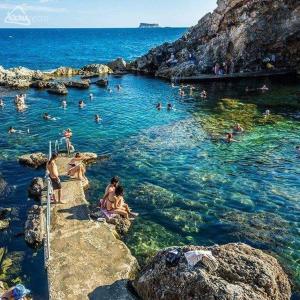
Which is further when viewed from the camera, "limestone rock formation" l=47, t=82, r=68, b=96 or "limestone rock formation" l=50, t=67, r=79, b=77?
"limestone rock formation" l=50, t=67, r=79, b=77

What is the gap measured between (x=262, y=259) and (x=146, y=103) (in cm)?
4070

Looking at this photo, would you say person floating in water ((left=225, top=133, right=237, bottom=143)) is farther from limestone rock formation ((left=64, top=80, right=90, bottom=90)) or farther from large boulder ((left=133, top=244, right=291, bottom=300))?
limestone rock formation ((left=64, top=80, right=90, bottom=90))

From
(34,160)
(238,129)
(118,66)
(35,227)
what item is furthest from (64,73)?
(35,227)

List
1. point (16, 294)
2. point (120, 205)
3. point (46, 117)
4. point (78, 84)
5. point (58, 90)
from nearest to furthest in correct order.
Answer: point (16, 294) → point (120, 205) → point (46, 117) → point (58, 90) → point (78, 84)

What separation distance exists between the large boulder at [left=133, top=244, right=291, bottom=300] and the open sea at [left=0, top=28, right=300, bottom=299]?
4.01 m

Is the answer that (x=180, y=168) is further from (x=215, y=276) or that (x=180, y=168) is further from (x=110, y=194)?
(x=215, y=276)

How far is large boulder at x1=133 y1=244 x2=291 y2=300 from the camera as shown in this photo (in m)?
12.3

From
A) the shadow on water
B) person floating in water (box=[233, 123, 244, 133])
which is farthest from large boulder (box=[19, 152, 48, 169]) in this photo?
person floating in water (box=[233, 123, 244, 133])

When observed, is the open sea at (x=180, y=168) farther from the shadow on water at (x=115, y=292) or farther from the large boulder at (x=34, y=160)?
the shadow on water at (x=115, y=292)

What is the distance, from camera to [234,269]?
1288cm

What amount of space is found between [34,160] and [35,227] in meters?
11.0

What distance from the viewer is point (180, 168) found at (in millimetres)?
29438

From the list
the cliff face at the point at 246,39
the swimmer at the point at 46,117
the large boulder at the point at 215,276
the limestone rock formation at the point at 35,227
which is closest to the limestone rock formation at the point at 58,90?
the swimmer at the point at 46,117

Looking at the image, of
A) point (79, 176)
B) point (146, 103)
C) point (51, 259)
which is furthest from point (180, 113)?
point (51, 259)
